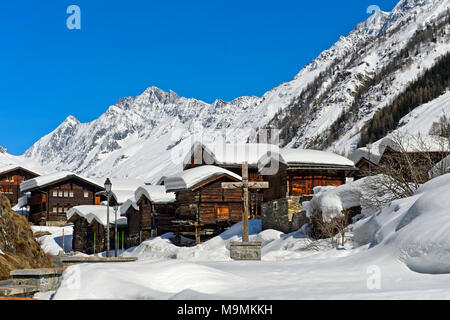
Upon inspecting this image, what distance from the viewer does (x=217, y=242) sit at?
30.4 metres

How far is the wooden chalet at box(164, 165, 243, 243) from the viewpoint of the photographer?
35.6 metres

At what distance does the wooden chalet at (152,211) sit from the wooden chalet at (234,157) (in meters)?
4.75

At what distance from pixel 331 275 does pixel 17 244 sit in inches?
547

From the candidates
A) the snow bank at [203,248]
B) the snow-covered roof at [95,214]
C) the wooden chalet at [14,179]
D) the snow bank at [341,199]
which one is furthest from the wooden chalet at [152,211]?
the wooden chalet at [14,179]

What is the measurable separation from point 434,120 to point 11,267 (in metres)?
81.8

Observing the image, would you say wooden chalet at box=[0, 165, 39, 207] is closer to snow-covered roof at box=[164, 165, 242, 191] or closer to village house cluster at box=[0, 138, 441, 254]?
village house cluster at box=[0, 138, 441, 254]

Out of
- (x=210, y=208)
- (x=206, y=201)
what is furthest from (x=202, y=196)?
(x=210, y=208)

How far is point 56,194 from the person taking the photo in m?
58.9

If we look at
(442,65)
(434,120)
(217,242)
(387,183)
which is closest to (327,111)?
(442,65)

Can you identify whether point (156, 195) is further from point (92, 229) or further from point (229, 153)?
point (92, 229)

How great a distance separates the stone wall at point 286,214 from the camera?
2753cm

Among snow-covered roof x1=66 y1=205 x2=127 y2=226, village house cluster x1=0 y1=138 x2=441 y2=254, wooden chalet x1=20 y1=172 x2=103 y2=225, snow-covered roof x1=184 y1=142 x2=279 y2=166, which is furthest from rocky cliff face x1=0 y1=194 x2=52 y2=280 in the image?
wooden chalet x1=20 y1=172 x2=103 y2=225
